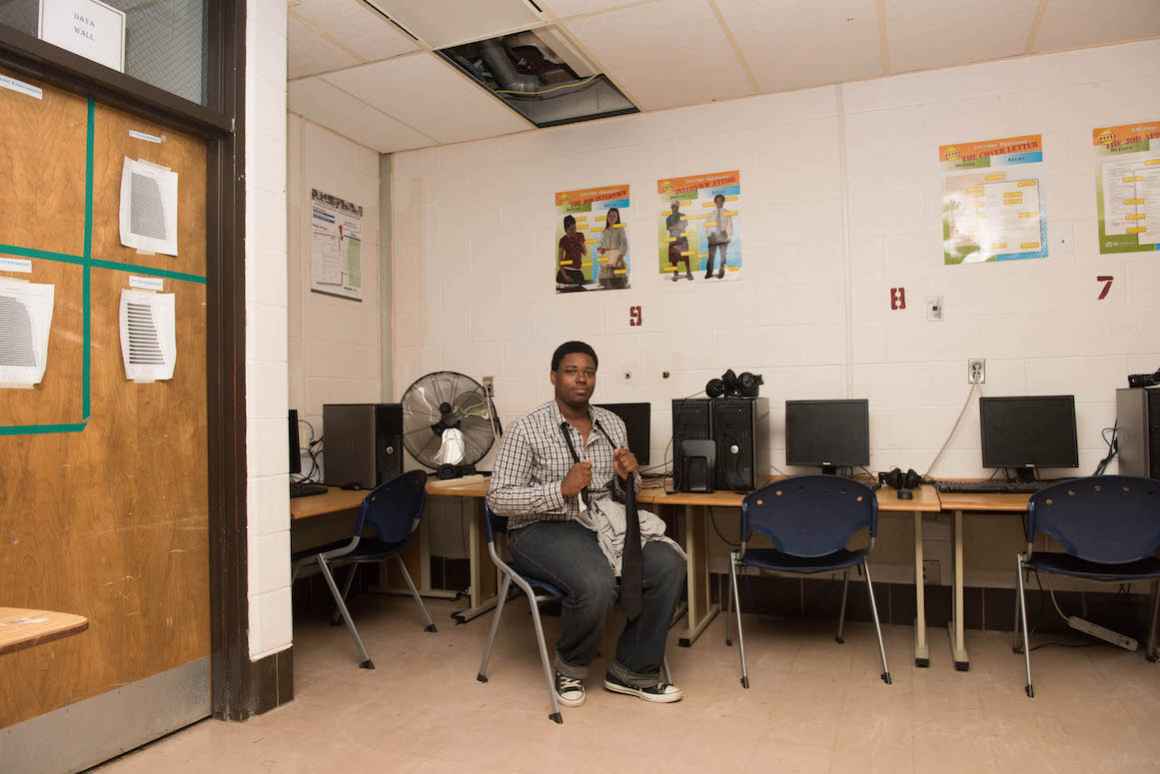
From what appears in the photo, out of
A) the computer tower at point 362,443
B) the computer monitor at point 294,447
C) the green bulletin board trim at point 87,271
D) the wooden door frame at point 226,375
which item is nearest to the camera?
the green bulletin board trim at point 87,271

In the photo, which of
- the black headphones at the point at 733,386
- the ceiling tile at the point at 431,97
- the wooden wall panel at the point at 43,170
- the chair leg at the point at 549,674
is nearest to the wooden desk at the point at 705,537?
the black headphones at the point at 733,386

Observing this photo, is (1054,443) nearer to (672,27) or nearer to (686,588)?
(686,588)

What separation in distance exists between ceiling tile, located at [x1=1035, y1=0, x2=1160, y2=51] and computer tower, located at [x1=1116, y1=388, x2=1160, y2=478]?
147cm

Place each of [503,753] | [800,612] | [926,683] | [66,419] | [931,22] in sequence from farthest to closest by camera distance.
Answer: [800,612] < [931,22] < [926,683] < [503,753] < [66,419]

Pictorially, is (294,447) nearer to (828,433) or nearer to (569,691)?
(569,691)

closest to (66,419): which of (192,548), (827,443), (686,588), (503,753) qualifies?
(192,548)

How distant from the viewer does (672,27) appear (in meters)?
3.30

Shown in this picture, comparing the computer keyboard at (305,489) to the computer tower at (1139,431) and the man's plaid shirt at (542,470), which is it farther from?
the computer tower at (1139,431)

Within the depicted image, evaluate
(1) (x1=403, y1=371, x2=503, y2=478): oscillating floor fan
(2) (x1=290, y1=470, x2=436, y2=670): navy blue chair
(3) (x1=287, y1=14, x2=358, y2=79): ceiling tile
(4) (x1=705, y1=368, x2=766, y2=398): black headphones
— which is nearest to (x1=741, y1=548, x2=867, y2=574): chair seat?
(4) (x1=705, y1=368, x2=766, y2=398): black headphones

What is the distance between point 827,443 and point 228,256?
255cm

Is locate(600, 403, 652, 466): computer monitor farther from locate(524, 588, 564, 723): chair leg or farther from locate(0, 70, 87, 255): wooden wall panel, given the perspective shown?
locate(0, 70, 87, 255): wooden wall panel

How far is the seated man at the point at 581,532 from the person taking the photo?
9.27 feet

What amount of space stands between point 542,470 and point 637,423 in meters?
0.97

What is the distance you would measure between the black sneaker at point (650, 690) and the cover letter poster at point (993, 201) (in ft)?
7.39
